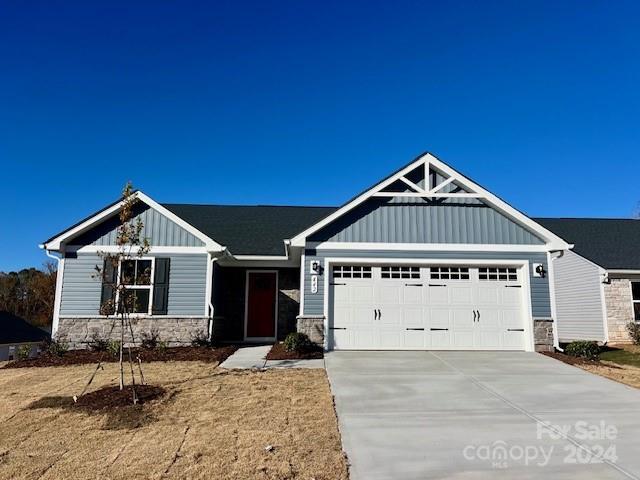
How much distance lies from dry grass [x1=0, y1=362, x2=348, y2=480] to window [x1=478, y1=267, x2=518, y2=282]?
5.97 metres

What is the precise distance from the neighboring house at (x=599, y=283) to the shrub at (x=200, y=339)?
1294cm

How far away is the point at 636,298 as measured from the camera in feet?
53.3

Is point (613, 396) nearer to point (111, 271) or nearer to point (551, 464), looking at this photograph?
point (551, 464)

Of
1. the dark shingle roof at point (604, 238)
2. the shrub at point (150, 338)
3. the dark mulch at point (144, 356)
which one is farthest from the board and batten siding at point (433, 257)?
the dark shingle roof at point (604, 238)

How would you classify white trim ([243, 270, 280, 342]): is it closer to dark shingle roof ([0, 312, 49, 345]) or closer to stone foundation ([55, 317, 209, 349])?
stone foundation ([55, 317, 209, 349])

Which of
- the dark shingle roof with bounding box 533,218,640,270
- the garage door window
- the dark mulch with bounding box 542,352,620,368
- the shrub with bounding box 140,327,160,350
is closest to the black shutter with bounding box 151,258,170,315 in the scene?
the shrub with bounding box 140,327,160,350

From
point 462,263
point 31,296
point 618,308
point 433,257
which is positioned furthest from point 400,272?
point 31,296

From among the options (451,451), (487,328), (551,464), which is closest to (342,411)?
(451,451)

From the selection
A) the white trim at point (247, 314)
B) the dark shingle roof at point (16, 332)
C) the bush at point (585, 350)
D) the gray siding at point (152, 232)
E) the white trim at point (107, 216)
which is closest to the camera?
the bush at point (585, 350)

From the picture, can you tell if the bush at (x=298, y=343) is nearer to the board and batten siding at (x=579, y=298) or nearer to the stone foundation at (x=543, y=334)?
the stone foundation at (x=543, y=334)

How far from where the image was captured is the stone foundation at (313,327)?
1130cm

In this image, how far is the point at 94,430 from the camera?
5480 millimetres

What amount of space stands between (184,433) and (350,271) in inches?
285

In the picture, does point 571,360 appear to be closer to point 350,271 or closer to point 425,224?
point 425,224
